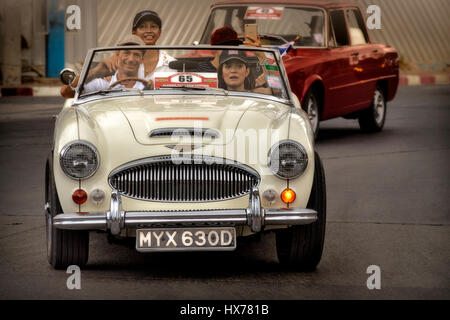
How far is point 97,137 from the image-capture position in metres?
5.70

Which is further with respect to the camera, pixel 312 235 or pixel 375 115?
pixel 375 115

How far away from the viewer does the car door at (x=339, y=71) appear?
1216 centimetres

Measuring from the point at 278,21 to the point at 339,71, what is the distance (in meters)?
0.97

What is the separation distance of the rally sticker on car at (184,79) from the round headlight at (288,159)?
123 cm

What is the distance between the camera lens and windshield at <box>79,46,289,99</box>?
A: 268 inches

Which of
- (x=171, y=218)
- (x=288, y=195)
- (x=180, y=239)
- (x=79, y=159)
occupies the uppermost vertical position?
(x=79, y=159)

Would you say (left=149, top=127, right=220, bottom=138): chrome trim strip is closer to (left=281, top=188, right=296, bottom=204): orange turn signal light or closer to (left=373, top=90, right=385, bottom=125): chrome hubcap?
(left=281, top=188, right=296, bottom=204): orange turn signal light

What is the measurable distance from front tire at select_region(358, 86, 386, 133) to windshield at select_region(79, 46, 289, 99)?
6693 millimetres

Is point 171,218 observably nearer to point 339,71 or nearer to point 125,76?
point 125,76

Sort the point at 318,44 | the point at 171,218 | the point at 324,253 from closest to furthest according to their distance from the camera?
the point at 171,218 < the point at 324,253 < the point at 318,44

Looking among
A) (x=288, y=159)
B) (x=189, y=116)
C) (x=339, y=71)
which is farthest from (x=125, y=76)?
(x=339, y=71)

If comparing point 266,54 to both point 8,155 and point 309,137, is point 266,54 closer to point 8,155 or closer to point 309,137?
point 309,137

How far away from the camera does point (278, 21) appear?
1259 centimetres
